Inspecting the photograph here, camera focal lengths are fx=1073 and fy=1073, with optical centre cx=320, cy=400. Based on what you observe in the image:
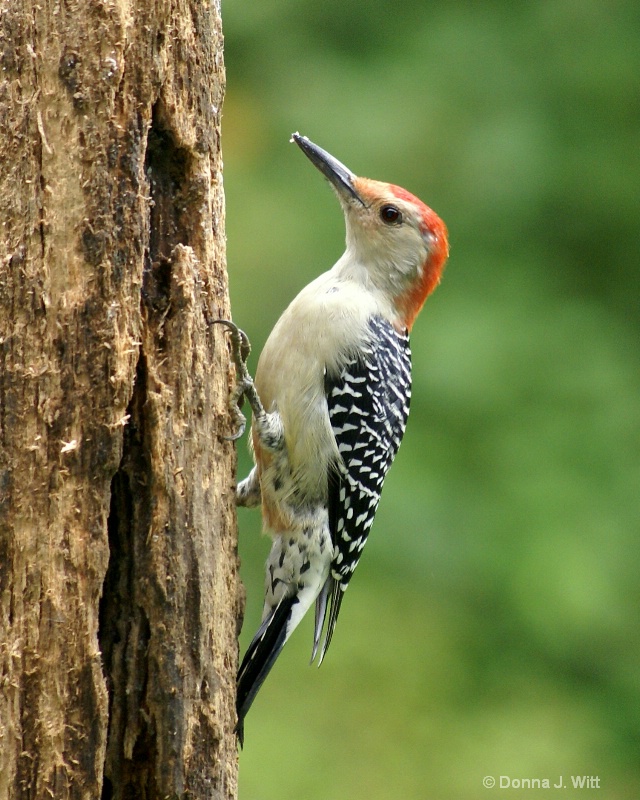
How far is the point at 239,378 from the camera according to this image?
12.8 feet

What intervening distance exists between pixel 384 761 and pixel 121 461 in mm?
3777

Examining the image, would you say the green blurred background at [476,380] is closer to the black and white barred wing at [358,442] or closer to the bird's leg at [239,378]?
the black and white barred wing at [358,442]

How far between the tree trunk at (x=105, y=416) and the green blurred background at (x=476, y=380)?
2.58m

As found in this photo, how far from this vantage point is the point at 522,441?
6711 mm

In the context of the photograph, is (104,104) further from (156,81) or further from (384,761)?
(384,761)

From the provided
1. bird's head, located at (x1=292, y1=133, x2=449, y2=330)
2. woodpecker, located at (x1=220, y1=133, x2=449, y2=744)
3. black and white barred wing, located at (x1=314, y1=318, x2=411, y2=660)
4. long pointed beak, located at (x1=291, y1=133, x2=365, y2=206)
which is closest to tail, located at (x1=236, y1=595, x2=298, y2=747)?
woodpecker, located at (x1=220, y1=133, x2=449, y2=744)

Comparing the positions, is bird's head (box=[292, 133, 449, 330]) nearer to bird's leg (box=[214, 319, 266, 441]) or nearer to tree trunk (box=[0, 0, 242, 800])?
bird's leg (box=[214, 319, 266, 441])

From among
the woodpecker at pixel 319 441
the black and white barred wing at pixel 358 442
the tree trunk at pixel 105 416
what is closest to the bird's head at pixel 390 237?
the woodpecker at pixel 319 441

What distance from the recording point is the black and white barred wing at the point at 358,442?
450 cm

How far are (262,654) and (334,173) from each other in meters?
2.29

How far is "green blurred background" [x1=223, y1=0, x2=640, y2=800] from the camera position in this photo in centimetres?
631

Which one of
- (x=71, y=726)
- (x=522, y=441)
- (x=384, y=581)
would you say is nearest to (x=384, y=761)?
(x=384, y=581)

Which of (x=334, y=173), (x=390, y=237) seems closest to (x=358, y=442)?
(x=390, y=237)

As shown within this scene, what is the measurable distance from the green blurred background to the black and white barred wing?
1389 millimetres
